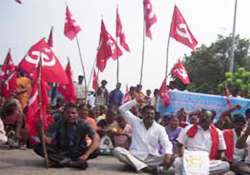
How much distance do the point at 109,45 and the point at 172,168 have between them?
7.14 metres

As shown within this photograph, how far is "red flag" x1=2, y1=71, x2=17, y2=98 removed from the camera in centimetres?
1307

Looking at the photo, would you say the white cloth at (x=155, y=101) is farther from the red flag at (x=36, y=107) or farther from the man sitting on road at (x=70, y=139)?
the red flag at (x=36, y=107)

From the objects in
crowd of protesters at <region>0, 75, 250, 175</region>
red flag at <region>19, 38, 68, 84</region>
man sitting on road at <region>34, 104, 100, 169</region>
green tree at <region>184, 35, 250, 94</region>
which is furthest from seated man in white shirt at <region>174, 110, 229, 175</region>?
green tree at <region>184, 35, 250, 94</region>

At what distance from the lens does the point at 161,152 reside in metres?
9.80

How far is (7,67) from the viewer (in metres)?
14.8

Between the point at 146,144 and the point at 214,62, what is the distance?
3363 centimetres

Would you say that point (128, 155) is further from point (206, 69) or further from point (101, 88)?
point (206, 69)

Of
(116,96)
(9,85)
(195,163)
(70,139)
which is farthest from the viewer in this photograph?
(116,96)

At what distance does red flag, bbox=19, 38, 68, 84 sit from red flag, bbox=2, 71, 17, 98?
143 inches

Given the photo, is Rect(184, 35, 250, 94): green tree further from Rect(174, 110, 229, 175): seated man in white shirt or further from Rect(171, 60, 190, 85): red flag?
Rect(174, 110, 229, 175): seated man in white shirt

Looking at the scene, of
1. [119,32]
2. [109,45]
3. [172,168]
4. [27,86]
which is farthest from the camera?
[119,32]

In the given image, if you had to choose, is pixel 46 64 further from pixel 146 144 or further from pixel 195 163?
pixel 195 163

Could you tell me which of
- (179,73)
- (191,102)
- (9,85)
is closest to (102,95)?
(179,73)

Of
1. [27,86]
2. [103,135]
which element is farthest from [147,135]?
[27,86]
